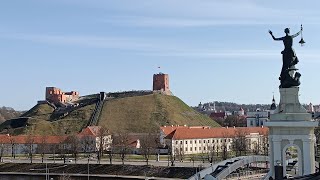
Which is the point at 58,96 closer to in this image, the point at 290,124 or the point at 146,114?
the point at 146,114

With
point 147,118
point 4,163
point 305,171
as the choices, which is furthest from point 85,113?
point 305,171

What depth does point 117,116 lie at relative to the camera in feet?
493

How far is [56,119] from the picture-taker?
158000 millimetres

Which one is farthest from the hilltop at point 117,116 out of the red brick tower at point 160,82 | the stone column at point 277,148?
the stone column at point 277,148

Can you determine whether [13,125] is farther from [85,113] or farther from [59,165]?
[59,165]

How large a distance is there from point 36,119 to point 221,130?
6508 cm

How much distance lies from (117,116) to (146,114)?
28.9ft

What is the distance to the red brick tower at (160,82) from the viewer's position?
174 metres

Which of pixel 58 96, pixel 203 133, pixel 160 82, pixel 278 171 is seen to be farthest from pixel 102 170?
pixel 58 96

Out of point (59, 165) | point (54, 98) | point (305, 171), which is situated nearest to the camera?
point (305, 171)

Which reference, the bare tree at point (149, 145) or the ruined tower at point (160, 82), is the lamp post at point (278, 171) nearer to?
the bare tree at point (149, 145)

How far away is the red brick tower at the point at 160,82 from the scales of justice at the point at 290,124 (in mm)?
156695

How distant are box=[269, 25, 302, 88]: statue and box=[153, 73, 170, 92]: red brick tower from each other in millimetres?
156583

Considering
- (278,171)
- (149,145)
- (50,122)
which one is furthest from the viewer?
(50,122)
